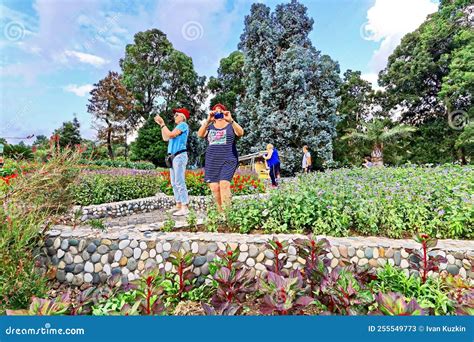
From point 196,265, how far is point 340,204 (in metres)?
1.64

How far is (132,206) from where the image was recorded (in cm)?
543

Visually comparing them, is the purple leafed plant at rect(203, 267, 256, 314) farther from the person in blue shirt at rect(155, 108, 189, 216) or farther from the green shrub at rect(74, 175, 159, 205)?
the green shrub at rect(74, 175, 159, 205)

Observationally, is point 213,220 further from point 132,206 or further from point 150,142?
point 150,142

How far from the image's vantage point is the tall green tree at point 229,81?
16986 millimetres

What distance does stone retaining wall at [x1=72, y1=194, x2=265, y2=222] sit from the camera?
15.6 ft

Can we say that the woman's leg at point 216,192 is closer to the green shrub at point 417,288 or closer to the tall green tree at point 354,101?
the green shrub at point 417,288

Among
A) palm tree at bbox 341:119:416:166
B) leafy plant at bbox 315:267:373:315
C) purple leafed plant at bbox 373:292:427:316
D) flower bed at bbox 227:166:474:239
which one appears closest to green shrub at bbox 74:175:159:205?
flower bed at bbox 227:166:474:239

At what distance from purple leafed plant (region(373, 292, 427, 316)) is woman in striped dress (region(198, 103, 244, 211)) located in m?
2.22

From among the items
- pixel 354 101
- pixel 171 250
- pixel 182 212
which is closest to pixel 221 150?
pixel 182 212

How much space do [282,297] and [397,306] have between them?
56 centimetres

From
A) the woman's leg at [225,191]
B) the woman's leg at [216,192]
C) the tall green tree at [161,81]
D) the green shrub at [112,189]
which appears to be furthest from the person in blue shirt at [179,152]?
the tall green tree at [161,81]

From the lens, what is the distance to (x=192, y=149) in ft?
53.9

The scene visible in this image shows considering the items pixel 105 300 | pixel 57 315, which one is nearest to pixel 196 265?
pixel 105 300

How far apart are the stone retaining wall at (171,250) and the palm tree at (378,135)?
13525mm
